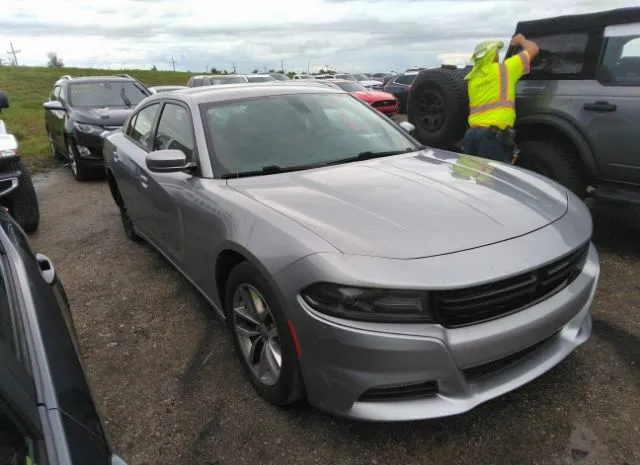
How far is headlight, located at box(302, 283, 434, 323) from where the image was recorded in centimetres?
191

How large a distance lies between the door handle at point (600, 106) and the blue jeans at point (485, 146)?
82cm

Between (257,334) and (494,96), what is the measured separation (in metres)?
3.55

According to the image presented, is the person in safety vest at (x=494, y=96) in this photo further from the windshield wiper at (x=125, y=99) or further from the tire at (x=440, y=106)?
the windshield wiper at (x=125, y=99)

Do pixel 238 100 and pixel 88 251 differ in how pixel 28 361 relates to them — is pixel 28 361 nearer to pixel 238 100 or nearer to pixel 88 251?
pixel 238 100

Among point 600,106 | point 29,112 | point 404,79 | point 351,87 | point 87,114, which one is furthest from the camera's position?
point 29,112

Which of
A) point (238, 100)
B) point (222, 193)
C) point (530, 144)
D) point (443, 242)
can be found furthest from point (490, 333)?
point (530, 144)

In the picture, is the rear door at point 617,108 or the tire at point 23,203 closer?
the rear door at point 617,108

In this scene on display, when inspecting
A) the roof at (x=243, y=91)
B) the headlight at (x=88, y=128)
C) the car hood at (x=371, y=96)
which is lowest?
the car hood at (x=371, y=96)

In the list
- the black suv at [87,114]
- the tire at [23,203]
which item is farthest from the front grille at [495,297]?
the black suv at [87,114]

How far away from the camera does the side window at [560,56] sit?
4.45 metres

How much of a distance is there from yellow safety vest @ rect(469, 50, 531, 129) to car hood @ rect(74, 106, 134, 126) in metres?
5.93

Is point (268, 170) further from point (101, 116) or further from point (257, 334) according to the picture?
point (101, 116)

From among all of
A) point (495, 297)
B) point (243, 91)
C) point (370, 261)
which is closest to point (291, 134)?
point (243, 91)

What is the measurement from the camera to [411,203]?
2410 mm
